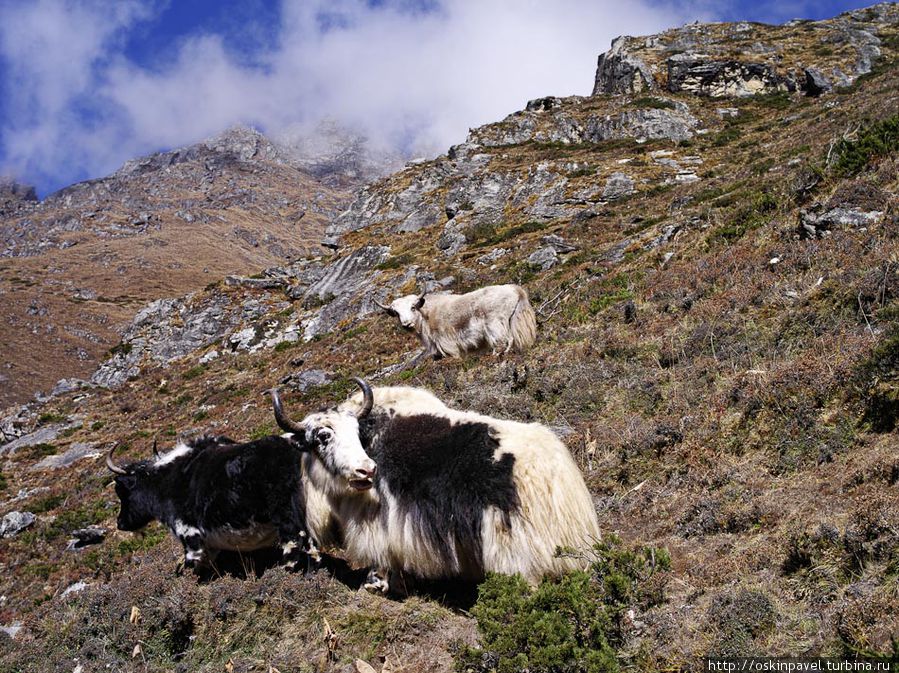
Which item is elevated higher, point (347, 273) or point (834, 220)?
point (347, 273)

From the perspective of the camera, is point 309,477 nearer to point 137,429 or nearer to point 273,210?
point 137,429

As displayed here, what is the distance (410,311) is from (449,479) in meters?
9.61

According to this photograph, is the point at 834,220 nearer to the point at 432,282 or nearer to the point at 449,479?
the point at 449,479

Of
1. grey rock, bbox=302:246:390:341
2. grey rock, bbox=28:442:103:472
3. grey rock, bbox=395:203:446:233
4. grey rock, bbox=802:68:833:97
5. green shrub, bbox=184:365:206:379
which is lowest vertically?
grey rock, bbox=28:442:103:472

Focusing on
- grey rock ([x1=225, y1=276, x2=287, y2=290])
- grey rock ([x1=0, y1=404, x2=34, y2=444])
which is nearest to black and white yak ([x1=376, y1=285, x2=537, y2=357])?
grey rock ([x1=0, y1=404, x2=34, y2=444])

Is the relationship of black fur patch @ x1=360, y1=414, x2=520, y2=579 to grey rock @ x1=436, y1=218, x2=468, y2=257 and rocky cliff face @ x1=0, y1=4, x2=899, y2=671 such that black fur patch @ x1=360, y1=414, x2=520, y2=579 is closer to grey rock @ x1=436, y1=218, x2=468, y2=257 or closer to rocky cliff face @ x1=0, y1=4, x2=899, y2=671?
rocky cliff face @ x1=0, y1=4, x2=899, y2=671

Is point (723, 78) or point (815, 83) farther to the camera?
point (723, 78)

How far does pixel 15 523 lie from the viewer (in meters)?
12.8

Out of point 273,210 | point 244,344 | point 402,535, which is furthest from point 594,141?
point 273,210

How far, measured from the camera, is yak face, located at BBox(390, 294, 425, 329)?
13.6 metres

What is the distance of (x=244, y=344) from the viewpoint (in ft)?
99.7

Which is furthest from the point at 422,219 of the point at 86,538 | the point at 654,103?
the point at 86,538

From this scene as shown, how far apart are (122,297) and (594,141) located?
218ft

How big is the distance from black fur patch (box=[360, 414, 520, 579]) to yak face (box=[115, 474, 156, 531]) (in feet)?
13.2
